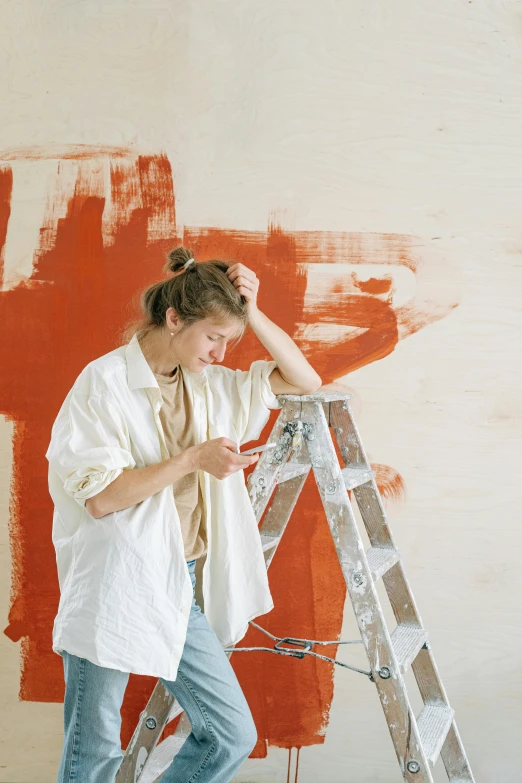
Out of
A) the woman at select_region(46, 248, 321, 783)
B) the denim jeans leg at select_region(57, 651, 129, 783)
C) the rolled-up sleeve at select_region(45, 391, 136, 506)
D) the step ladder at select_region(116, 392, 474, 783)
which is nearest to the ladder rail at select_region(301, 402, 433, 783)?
the step ladder at select_region(116, 392, 474, 783)

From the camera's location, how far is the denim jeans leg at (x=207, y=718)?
1444mm

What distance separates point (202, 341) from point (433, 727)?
3.41 ft

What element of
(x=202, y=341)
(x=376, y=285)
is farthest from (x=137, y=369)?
(x=376, y=285)

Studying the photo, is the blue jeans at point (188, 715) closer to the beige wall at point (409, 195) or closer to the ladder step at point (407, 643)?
the ladder step at point (407, 643)

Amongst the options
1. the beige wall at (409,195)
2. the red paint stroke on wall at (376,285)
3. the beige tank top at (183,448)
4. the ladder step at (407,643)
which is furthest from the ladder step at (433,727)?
the red paint stroke on wall at (376,285)

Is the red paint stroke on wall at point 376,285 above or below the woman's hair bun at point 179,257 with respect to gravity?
below

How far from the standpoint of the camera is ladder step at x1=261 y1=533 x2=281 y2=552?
5.53 ft

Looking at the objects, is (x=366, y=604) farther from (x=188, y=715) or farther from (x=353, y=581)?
(x=188, y=715)

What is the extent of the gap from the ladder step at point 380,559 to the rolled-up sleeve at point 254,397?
42cm

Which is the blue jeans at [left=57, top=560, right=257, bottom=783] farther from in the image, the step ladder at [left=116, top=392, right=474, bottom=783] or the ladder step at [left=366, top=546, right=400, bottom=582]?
the ladder step at [left=366, top=546, right=400, bottom=582]

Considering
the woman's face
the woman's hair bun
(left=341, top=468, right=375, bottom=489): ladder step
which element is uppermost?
the woman's hair bun

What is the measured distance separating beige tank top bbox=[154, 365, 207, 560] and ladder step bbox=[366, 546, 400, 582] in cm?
39

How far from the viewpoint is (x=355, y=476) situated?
65.5 inches

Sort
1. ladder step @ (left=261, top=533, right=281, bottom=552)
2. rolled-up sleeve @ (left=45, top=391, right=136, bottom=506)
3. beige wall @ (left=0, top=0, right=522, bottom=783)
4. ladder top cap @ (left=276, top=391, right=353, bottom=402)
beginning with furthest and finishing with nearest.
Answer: beige wall @ (left=0, top=0, right=522, bottom=783) → ladder step @ (left=261, top=533, right=281, bottom=552) → ladder top cap @ (left=276, top=391, right=353, bottom=402) → rolled-up sleeve @ (left=45, top=391, right=136, bottom=506)
